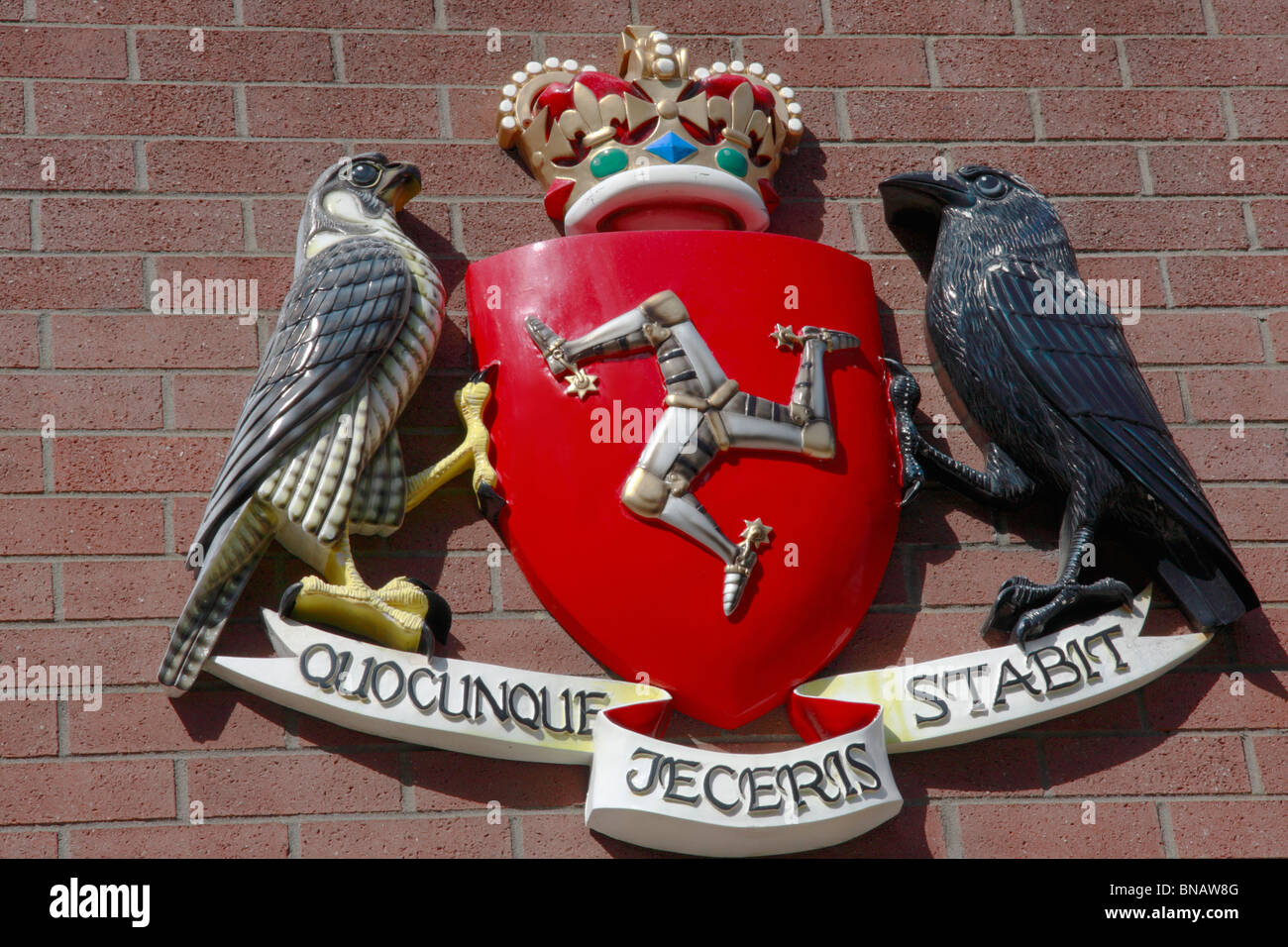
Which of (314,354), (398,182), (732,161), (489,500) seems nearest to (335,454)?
(314,354)

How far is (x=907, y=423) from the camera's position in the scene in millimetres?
3227

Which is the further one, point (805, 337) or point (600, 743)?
point (805, 337)

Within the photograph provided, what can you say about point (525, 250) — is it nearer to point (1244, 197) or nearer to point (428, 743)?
point (428, 743)

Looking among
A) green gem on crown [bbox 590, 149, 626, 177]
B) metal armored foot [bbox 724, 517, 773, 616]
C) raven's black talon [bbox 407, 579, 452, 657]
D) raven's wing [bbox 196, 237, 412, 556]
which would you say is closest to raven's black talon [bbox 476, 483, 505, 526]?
raven's black talon [bbox 407, 579, 452, 657]

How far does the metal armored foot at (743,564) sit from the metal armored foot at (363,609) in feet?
1.77

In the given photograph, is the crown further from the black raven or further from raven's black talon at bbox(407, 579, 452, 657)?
raven's black talon at bbox(407, 579, 452, 657)

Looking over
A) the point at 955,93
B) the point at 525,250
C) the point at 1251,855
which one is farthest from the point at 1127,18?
the point at 1251,855

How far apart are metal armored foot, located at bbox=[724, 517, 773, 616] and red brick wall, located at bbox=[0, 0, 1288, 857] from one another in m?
0.27

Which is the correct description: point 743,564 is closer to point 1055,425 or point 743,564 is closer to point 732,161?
point 1055,425

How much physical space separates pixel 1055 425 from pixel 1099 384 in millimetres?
128

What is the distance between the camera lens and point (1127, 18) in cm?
378

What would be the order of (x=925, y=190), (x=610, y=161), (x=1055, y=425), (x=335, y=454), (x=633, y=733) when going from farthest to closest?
(x=925, y=190) < (x=610, y=161) < (x=1055, y=425) < (x=335, y=454) < (x=633, y=733)

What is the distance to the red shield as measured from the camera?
296cm

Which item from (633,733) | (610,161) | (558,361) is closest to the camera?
(633,733)
